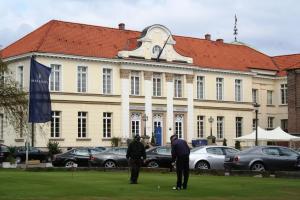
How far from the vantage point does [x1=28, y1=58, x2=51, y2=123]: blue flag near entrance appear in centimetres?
3419

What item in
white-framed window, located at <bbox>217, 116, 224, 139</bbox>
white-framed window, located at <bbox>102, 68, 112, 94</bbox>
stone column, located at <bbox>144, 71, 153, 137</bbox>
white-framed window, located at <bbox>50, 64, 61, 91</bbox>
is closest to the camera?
white-framed window, located at <bbox>50, 64, 61, 91</bbox>

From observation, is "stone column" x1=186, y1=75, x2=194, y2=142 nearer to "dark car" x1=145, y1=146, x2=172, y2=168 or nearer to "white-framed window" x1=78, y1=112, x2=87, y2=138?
"white-framed window" x1=78, y1=112, x2=87, y2=138

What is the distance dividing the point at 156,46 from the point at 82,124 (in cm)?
1119

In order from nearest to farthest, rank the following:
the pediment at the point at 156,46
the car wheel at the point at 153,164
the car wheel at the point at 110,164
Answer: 1. the car wheel at the point at 153,164
2. the car wheel at the point at 110,164
3. the pediment at the point at 156,46

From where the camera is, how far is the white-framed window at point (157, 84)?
64.4 metres

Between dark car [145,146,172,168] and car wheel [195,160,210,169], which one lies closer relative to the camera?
car wheel [195,160,210,169]

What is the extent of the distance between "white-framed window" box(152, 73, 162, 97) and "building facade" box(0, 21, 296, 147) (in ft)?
0.32

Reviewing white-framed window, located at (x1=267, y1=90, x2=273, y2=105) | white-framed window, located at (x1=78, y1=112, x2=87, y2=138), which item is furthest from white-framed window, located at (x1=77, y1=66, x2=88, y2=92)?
white-framed window, located at (x1=267, y1=90, x2=273, y2=105)

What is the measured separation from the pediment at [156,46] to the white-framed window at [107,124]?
577cm

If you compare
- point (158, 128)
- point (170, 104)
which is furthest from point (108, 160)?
point (170, 104)

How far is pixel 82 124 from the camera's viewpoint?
2325 inches

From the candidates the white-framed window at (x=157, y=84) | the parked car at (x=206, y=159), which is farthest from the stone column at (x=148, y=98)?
the parked car at (x=206, y=159)

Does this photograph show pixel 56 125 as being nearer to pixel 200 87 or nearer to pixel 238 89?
pixel 200 87

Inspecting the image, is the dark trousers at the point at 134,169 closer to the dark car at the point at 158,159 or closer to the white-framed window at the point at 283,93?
the dark car at the point at 158,159
